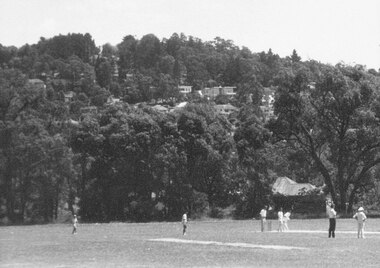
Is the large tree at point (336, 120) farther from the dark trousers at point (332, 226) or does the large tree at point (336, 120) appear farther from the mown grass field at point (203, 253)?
the dark trousers at point (332, 226)

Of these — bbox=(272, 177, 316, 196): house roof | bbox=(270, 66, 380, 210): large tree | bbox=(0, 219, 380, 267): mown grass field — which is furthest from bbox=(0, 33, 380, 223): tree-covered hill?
bbox=(0, 219, 380, 267): mown grass field

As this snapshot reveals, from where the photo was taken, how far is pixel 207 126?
85.4 m

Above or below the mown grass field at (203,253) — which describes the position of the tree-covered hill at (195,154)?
above

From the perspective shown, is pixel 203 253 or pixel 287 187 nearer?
pixel 203 253

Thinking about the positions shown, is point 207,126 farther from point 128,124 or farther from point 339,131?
point 339,131

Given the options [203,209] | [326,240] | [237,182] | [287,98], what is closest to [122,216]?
[203,209]

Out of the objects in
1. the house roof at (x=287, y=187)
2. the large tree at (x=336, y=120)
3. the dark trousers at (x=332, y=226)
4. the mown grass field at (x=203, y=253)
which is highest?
the large tree at (x=336, y=120)

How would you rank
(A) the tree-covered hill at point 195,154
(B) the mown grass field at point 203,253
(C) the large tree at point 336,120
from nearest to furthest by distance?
(B) the mown grass field at point 203,253 < (C) the large tree at point 336,120 < (A) the tree-covered hill at point 195,154

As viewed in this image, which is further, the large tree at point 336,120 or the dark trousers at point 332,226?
the large tree at point 336,120

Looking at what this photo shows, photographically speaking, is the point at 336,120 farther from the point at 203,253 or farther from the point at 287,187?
the point at 203,253

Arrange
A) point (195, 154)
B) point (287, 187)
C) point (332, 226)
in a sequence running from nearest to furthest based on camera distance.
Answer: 1. point (332, 226)
2. point (195, 154)
3. point (287, 187)

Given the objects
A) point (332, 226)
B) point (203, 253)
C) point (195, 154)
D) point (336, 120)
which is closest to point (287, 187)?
point (195, 154)

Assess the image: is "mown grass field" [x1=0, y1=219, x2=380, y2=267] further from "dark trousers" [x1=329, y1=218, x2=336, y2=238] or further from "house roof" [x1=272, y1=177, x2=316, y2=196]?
"house roof" [x1=272, y1=177, x2=316, y2=196]

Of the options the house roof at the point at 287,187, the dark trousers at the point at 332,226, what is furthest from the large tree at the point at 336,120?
the dark trousers at the point at 332,226
